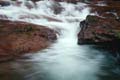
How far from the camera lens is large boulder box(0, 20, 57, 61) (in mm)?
9136

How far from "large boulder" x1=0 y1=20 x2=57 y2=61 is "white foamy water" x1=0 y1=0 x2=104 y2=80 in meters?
0.35

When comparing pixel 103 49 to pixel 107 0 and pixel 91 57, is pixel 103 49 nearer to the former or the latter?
pixel 91 57

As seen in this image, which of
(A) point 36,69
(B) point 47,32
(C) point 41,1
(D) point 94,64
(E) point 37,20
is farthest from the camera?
(C) point 41,1

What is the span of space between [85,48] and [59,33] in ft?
6.78

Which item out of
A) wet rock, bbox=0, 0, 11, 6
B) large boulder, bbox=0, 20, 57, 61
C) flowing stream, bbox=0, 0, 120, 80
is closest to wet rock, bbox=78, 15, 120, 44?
flowing stream, bbox=0, 0, 120, 80

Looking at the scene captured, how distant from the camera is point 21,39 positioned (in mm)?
10000

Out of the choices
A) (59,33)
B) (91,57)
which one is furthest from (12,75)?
(59,33)

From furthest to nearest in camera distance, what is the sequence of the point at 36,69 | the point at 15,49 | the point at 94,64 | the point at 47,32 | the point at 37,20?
the point at 37,20
the point at 47,32
the point at 15,49
the point at 94,64
the point at 36,69

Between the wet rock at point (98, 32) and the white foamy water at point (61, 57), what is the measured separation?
15.7 inches

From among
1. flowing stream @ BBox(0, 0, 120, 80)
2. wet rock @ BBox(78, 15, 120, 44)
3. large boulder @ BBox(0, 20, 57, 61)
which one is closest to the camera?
flowing stream @ BBox(0, 0, 120, 80)

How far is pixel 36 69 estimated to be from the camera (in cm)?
782

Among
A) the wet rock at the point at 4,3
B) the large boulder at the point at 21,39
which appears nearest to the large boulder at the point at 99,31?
the large boulder at the point at 21,39

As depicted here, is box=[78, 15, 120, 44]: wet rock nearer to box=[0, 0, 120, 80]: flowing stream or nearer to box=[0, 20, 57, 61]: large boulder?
box=[0, 0, 120, 80]: flowing stream

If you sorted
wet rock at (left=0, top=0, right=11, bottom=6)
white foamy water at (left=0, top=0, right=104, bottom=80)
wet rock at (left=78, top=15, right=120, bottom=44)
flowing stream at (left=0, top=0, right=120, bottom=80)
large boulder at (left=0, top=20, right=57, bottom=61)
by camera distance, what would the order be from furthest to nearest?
wet rock at (left=0, top=0, right=11, bottom=6), wet rock at (left=78, top=15, right=120, bottom=44), large boulder at (left=0, top=20, right=57, bottom=61), white foamy water at (left=0, top=0, right=104, bottom=80), flowing stream at (left=0, top=0, right=120, bottom=80)
